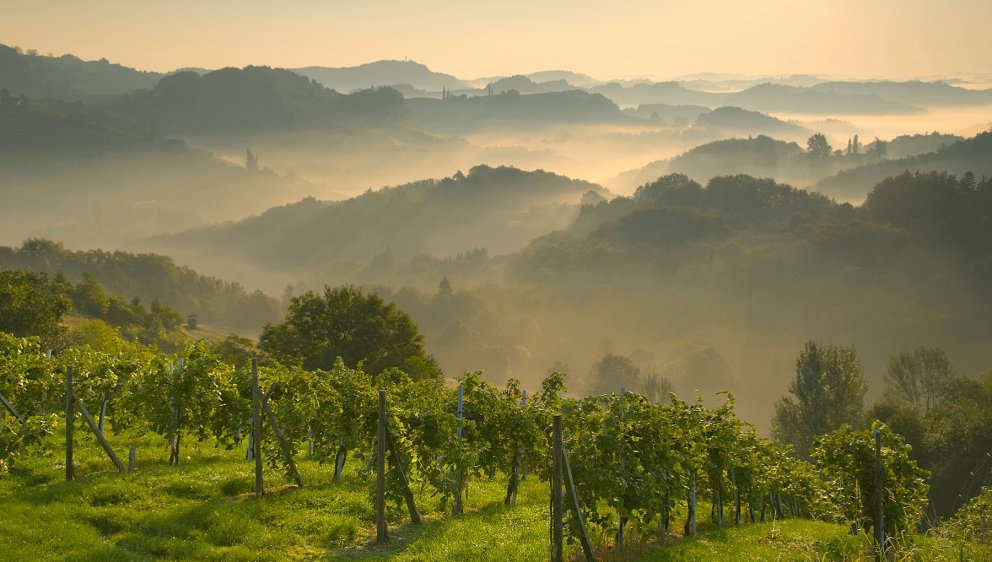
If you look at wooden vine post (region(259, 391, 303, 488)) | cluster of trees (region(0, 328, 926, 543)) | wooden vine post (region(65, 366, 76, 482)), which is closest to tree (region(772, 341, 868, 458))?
cluster of trees (region(0, 328, 926, 543))

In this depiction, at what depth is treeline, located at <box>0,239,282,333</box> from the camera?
182 m

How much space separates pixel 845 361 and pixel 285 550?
80.0 m

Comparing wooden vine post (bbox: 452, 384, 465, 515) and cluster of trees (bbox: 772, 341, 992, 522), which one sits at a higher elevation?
wooden vine post (bbox: 452, 384, 465, 515)

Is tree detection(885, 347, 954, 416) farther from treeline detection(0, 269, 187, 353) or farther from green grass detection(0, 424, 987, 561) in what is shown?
green grass detection(0, 424, 987, 561)

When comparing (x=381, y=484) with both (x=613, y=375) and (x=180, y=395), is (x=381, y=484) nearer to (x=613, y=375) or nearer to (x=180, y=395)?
(x=180, y=395)

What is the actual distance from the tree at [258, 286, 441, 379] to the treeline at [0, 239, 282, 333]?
134259mm

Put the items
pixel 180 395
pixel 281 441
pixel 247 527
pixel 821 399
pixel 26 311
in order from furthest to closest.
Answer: pixel 821 399, pixel 26 311, pixel 180 395, pixel 281 441, pixel 247 527

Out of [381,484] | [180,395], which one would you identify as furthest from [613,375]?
[381,484]

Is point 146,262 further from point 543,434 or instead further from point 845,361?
point 543,434

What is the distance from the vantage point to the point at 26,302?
197 feet

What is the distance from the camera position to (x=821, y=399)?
253 feet

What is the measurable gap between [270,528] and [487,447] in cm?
430

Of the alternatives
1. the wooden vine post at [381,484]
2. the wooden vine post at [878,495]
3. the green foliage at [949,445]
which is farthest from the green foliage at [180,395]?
the green foliage at [949,445]

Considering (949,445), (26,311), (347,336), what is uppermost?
(26,311)
